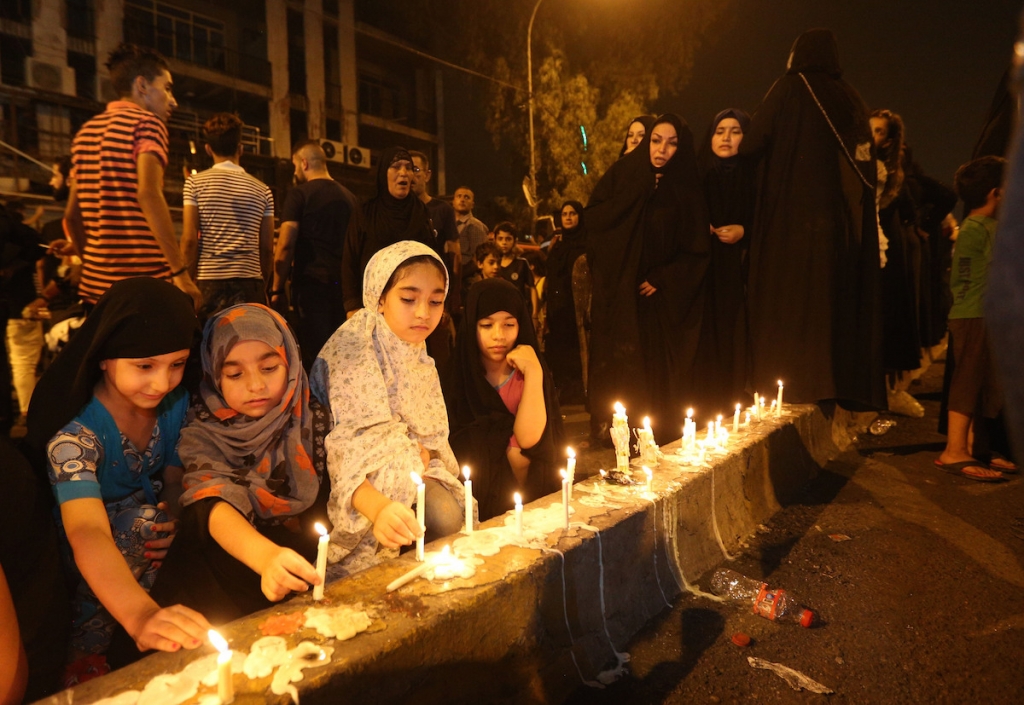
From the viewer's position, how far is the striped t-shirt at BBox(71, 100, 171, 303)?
135 inches

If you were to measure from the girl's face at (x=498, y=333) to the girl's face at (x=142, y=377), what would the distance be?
1520mm

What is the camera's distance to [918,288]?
736cm

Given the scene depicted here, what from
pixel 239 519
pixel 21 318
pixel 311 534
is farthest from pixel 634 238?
pixel 21 318

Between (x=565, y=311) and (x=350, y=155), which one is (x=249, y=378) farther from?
(x=350, y=155)

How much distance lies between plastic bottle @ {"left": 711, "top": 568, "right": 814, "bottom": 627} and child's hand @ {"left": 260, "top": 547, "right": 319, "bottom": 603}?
1797mm

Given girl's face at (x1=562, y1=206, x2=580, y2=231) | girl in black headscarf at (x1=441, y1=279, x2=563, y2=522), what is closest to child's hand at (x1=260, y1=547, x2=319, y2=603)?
girl in black headscarf at (x1=441, y1=279, x2=563, y2=522)

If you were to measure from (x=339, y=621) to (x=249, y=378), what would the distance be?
0.99 meters

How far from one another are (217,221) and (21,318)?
93.5 inches

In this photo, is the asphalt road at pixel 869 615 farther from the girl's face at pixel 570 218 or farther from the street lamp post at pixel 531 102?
the street lamp post at pixel 531 102

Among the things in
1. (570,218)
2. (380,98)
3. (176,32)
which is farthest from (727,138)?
(380,98)

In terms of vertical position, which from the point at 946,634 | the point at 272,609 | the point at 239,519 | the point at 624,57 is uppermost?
the point at 624,57

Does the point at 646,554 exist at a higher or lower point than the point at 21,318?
lower

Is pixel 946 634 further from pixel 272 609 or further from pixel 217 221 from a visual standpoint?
pixel 217 221

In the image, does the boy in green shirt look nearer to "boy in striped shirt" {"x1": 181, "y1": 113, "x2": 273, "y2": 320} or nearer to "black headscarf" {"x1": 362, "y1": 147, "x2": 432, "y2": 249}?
"black headscarf" {"x1": 362, "y1": 147, "x2": 432, "y2": 249}
